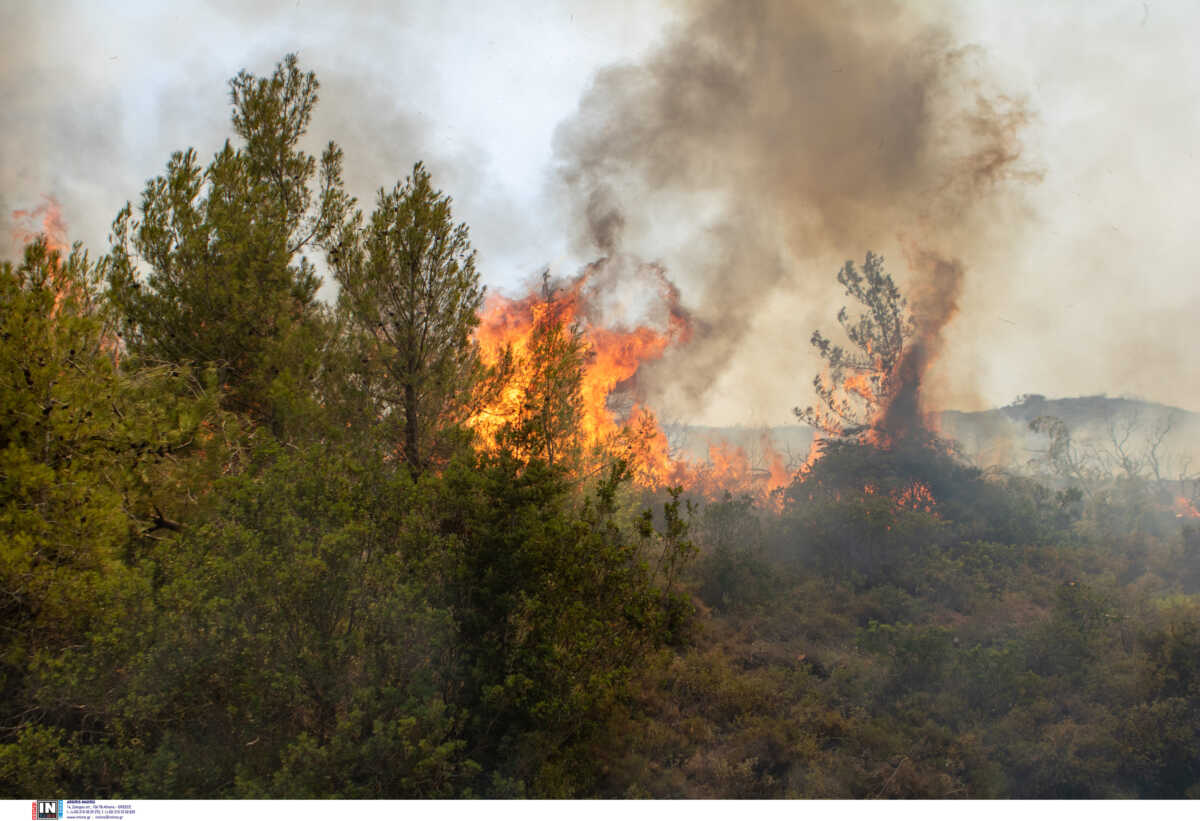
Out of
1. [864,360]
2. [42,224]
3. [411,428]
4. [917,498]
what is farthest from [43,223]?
[917,498]

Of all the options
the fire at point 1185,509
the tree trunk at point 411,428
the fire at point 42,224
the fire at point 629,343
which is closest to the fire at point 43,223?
the fire at point 42,224

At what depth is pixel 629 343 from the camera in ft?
83.9

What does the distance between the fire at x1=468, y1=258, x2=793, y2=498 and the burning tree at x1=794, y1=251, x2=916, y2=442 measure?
14.4ft

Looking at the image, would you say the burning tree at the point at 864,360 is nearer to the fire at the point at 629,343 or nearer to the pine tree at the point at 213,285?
the fire at the point at 629,343

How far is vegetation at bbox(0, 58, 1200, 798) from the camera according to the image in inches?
212

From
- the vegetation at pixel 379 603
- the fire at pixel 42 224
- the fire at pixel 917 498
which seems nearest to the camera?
the vegetation at pixel 379 603

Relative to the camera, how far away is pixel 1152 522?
1877 cm

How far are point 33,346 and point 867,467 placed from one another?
21.7 metres

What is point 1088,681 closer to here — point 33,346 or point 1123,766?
point 1123,766

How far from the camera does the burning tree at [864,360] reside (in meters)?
Answer: 22.5

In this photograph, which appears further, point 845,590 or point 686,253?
point 686,253

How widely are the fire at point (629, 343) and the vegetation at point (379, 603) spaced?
1035 cm

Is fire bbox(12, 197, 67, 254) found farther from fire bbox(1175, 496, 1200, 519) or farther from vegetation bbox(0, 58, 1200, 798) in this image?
fire bbox(1175, 496, 1200, 519)

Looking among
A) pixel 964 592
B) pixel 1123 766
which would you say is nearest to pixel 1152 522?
pixel 964 592
